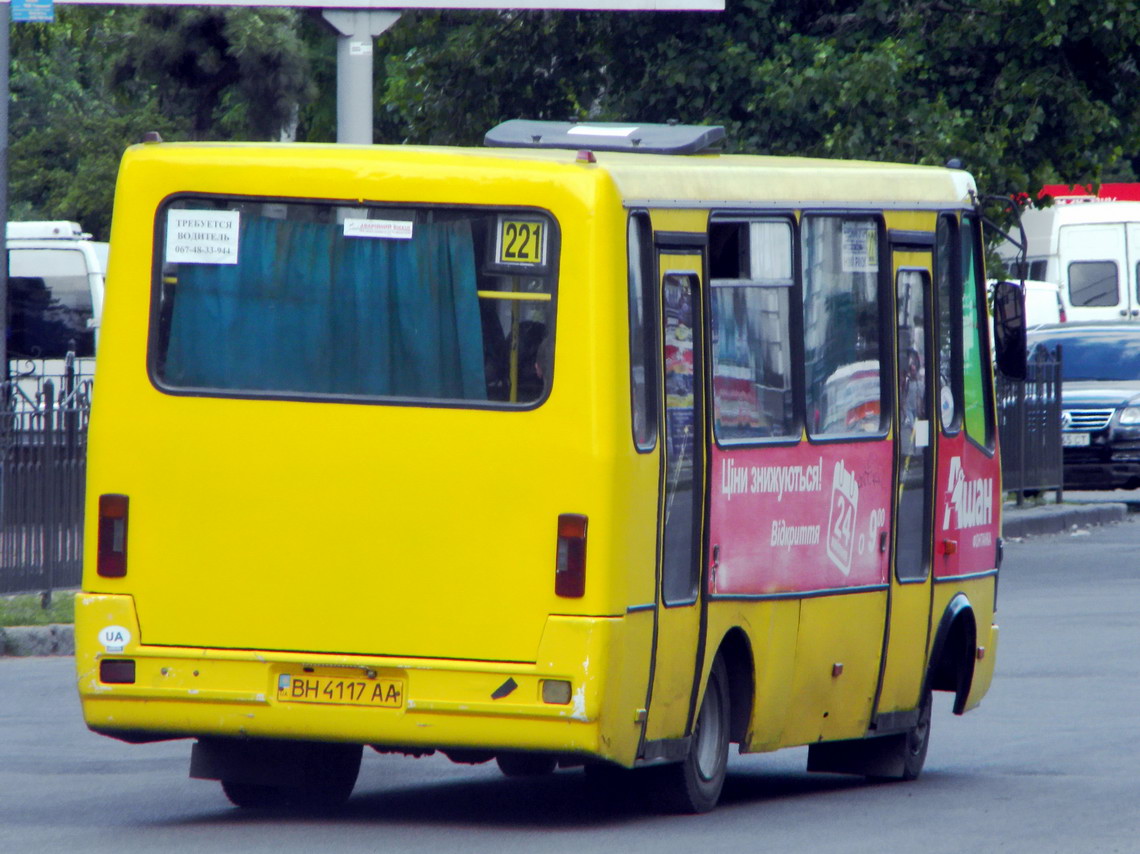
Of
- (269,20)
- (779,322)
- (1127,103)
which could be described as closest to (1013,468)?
(1127,103)

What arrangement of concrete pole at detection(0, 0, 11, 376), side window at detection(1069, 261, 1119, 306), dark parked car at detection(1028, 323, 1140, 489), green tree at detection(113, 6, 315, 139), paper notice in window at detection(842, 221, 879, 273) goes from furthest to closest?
side window at detection(1069, 261, 1119, 306) → green tree at detection(113, 6, 315, 139) → dark parked car at detection(1028, 323, 1140, 489) → concrete pole at detection(0, 0, 11, 376) → paper notice in window at detection(842, 221, 879, 273)

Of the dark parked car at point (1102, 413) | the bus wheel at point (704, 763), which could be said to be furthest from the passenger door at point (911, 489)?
the dark parked car at point (1102, 413)

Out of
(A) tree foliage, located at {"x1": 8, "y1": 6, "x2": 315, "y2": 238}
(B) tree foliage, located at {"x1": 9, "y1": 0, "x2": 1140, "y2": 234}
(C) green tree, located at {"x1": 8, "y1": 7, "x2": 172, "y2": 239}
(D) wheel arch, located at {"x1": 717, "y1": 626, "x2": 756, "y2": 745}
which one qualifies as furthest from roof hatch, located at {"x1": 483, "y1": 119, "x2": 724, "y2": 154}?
(C) green tree, located at {"x1": 8, "y1": 7, "x2": 172, "y2": 239}

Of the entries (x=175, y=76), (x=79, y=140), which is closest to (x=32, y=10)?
(x=175, y=76)

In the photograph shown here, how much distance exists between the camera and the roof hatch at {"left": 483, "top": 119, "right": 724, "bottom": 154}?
8852 mm

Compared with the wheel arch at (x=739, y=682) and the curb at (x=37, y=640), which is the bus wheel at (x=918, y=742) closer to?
the wheel arch at (x=739, y=682)

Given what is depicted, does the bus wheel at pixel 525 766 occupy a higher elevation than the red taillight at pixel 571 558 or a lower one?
lower

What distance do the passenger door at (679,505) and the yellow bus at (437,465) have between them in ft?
0.05

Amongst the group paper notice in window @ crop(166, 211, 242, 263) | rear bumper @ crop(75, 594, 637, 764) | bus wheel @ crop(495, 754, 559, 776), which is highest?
paper notice in window @ crop(166, 211, 242, 263)

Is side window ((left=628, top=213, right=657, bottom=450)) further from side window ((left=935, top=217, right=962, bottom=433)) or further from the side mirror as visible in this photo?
the side mirror

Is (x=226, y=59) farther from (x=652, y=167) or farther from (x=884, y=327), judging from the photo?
(x=652, y=167)

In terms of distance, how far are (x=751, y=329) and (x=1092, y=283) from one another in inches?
1244

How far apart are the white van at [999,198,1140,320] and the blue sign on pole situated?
969 inches

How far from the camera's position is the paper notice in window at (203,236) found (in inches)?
316
